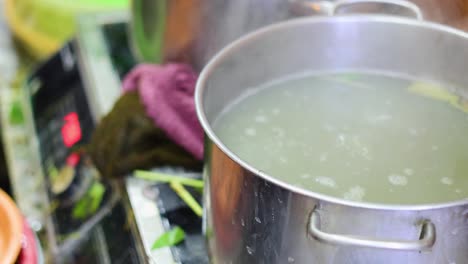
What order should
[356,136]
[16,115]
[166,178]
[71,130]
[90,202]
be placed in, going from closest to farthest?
[356,136] → [166,178] → [90,202] → [71,130] → [16,115]

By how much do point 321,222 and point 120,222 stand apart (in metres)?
0.43

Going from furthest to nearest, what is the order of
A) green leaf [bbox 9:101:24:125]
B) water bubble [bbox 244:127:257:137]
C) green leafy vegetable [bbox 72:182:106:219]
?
green leaf [bbox 9:101:24:125] < green leafy vegetable [bbox 72:182:106:219] < water bubble [bbox 244:127:257:137]

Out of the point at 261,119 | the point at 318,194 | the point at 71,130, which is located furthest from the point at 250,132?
the point at 71,130

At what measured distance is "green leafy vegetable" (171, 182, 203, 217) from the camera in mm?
815

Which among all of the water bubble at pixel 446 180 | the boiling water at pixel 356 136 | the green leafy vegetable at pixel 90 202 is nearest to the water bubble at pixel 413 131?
the boiling water at pixel 356 136

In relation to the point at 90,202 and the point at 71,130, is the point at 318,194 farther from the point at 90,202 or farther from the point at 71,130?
the point at 71,130

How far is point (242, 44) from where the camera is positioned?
74cm

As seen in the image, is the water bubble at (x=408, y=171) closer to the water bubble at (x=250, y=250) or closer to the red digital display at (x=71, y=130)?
the water bubble at (x=250, y=250)

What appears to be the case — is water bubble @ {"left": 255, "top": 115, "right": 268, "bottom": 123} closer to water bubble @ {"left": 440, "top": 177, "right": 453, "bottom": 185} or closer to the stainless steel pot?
the stainless steel pot

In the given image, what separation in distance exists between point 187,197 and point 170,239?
0.26ft

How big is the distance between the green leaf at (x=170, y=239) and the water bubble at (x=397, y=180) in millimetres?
266

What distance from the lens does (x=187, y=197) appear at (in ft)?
2.71

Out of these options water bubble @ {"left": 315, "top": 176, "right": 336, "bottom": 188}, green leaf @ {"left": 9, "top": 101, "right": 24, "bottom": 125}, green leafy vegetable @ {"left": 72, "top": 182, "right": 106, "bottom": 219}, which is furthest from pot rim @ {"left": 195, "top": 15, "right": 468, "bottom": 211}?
green leaf @ {"left": 9, "top": 101, "right": 24, "bottom": 125}

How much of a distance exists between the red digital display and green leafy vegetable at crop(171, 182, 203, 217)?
0.28 m
